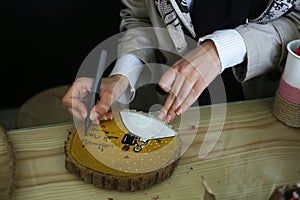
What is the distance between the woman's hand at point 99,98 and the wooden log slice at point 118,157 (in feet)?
0.08

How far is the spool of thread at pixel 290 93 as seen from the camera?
0.77 meters

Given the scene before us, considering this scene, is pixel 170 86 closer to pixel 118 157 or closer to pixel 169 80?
pixel 169 80

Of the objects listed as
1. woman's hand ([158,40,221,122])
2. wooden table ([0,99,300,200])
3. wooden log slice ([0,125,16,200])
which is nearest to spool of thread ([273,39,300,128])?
wooden table ([0,99,300,200])

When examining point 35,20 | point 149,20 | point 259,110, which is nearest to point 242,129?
point 259,110

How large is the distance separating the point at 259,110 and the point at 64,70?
91 cm

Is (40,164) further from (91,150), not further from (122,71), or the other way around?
(122,71)

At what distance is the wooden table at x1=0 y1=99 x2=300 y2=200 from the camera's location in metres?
0.71

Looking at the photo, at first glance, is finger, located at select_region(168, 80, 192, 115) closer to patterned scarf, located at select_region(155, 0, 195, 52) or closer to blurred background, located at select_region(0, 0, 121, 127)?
patterned scarf, located at select_region(155, 0, 195, 52)

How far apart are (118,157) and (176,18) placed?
0.33 metres

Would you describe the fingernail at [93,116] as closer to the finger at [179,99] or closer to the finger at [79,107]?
the finger at [79,107]

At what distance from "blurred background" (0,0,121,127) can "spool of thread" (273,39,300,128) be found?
84cm

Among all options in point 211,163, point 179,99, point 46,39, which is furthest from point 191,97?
point 46,39

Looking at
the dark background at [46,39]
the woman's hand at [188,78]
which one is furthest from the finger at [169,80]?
the dark background at [46,39]

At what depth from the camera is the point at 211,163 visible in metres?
0.77
